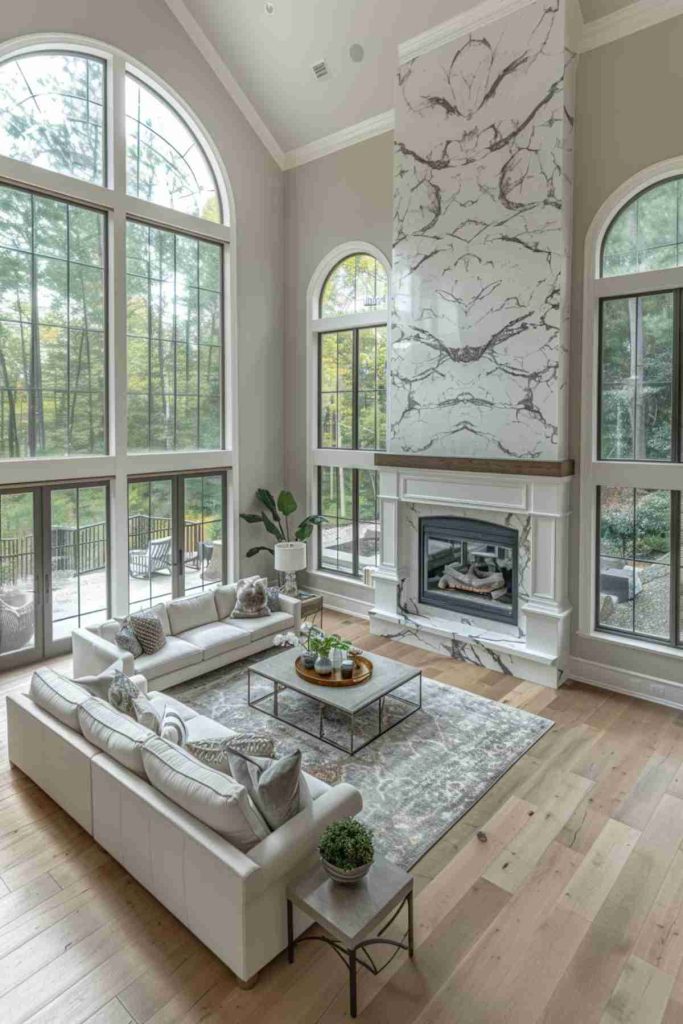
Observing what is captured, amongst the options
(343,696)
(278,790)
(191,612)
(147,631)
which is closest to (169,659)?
(147,631)

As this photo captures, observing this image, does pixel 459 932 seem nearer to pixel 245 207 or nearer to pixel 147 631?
pixel 147 631

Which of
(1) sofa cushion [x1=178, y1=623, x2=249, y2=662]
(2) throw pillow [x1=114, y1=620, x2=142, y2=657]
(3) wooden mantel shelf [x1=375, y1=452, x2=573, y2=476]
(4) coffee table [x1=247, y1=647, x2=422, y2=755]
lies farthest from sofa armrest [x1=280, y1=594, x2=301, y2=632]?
(3) wooden mantel shelf [x1=375, y1=452, x2=573, y2=476]

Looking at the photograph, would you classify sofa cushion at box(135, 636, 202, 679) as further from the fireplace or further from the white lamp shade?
the fireplace

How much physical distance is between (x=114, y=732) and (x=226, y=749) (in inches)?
30.2

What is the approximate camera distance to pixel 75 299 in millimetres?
6656

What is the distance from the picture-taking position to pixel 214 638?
20.8 feet

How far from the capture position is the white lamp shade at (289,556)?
303 inches

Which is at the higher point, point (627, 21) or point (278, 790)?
point (627, 21)

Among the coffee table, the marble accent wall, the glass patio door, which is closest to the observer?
the coffee table

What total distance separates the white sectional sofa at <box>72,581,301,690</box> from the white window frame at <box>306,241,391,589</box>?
1.81m

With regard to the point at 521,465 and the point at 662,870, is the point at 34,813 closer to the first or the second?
the point at 662,870

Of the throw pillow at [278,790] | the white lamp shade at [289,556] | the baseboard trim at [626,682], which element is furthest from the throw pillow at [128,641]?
the baseboard trim at [626,682]

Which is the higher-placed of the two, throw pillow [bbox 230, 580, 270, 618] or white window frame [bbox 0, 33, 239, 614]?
white window frame [bbox 0, 33, 239, 614]

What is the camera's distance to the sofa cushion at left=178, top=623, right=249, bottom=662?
244 inches
